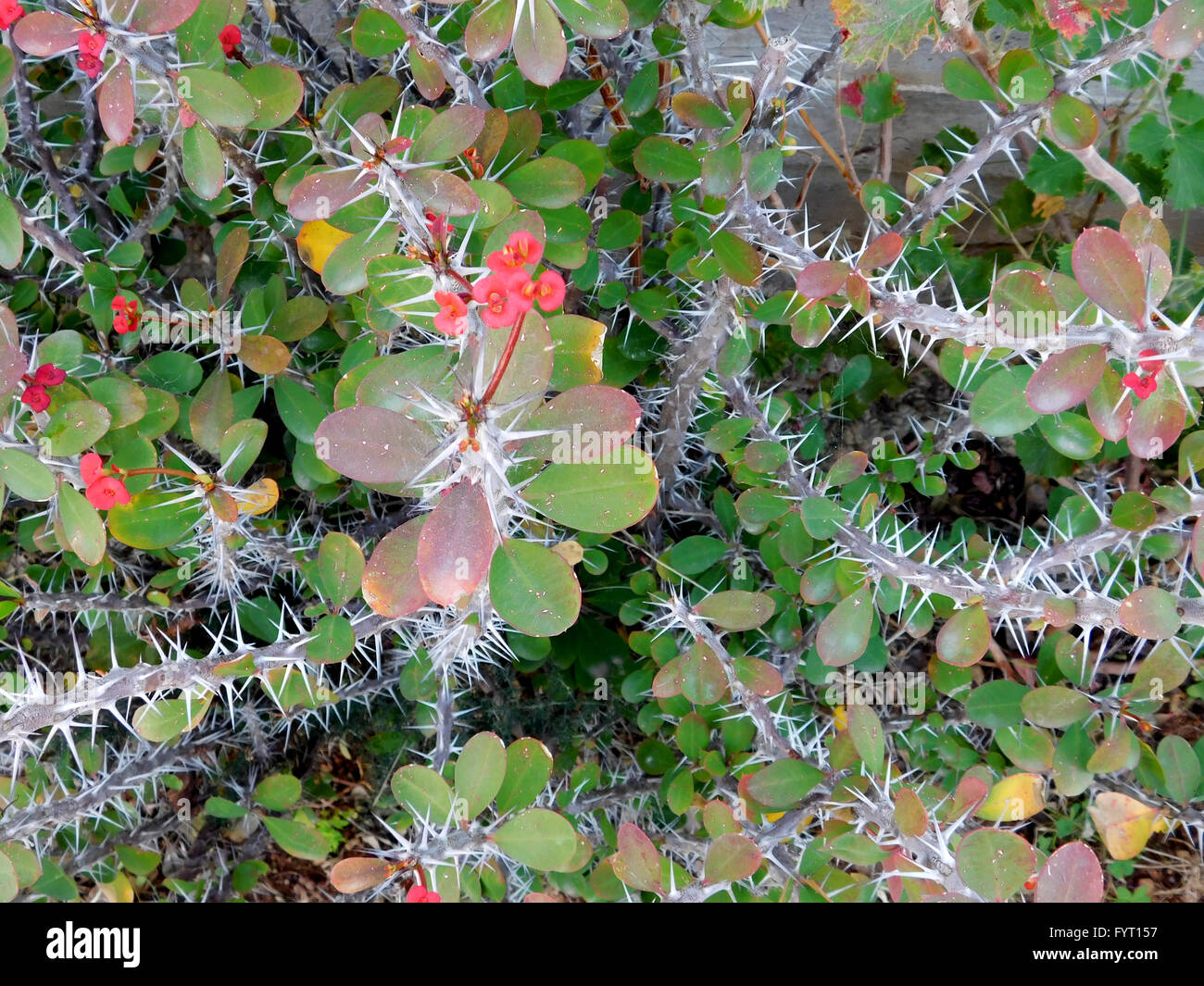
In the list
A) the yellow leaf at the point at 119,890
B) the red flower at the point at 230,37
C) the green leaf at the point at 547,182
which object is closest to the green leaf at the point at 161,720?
the yellow leaf at the point at 119,890

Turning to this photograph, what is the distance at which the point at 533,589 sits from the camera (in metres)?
0.96

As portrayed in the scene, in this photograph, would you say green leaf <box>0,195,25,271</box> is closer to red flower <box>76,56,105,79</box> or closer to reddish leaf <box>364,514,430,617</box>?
red flower <box>76,56,105,79</box>

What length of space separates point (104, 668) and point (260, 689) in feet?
1.01

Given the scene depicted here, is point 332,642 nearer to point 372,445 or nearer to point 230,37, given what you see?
point 372,445

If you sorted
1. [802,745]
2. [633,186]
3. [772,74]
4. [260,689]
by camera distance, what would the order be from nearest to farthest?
[772,74] → [633,186] → [802,745] → [260,689]

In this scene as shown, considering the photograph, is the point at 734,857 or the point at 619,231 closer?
the point at 734,857

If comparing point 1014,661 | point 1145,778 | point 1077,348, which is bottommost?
point 1145,778

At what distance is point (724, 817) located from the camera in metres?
1.29

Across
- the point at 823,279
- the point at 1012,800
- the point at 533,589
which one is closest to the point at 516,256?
the point at 533,589

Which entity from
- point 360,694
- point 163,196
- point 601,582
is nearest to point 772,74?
point 601,582

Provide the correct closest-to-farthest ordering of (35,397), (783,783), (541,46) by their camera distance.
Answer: (541,46) < (35,397) < (783,783)

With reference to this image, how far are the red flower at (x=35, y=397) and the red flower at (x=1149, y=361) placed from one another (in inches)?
55.0

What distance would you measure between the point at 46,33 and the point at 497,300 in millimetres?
723
